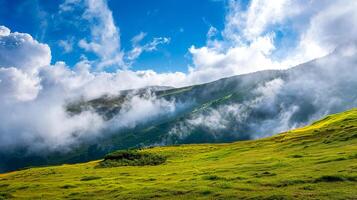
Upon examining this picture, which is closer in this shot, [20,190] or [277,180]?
[277,180]

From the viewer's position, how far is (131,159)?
128250mm

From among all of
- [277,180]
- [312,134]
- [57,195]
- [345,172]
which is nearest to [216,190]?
[277,180]

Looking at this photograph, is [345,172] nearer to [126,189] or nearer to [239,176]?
[239,176]

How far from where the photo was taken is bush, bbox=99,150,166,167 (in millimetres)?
119906

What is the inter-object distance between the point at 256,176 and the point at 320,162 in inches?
442

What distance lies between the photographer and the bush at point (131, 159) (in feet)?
393

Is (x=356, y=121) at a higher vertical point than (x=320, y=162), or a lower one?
higher

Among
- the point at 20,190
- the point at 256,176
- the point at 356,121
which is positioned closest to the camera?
the point at 256,176

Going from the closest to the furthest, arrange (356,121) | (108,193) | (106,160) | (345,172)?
(345,172) < (108,193) < (356,121) < (106,160)

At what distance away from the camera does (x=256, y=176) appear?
194 ft

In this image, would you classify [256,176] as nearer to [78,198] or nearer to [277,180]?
[277,180]

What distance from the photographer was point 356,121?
4262 inches

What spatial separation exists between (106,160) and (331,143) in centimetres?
7047

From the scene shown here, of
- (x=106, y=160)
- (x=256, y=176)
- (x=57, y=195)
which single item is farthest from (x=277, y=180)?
(x=106, y=160)
